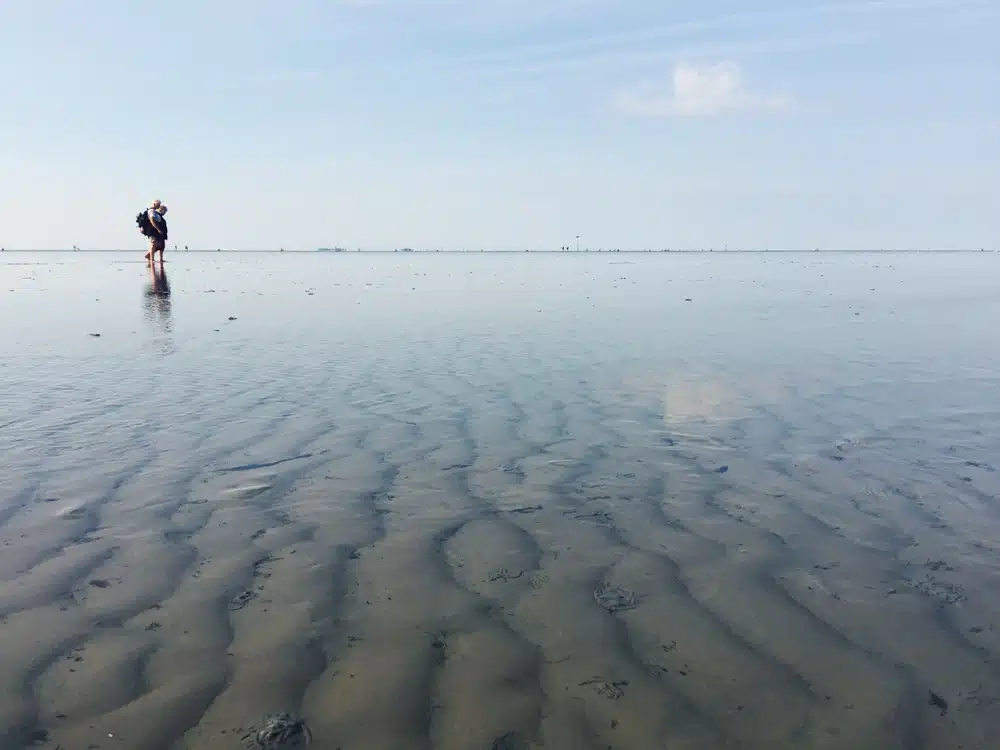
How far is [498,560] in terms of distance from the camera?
4.93m

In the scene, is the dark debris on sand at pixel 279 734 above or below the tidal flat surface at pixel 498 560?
above

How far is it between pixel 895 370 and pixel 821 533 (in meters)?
8.56

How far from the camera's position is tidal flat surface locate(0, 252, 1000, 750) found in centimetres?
329

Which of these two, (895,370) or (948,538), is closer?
(948,538)

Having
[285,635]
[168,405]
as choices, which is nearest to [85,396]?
[168,405]

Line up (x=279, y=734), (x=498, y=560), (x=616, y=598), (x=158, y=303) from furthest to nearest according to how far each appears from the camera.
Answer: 1. (x=158, y=303)
2. (x=498, y=560)
3. (x=616, y=598)
4. (x=279, y=734)

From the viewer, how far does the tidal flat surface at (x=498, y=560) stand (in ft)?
10.8

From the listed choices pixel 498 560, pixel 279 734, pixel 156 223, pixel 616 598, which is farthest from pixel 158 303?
pixel 279 734

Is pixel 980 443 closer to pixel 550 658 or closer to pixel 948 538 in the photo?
pixel 948 538

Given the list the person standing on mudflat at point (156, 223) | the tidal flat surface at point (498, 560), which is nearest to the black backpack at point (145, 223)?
the person standing on mudflat at point (156, 223)

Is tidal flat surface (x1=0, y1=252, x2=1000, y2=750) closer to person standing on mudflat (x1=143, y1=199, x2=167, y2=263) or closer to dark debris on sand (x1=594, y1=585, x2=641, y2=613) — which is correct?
dark debris on sand (x1=594, y1=585, x2=641, y2=613)

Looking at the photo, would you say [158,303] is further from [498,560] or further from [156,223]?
[498,560]

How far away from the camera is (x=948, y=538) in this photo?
17.4 ft

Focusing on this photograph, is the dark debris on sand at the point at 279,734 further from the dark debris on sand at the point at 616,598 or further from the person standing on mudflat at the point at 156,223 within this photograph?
the person standing on mudflat at the point at 156,223
